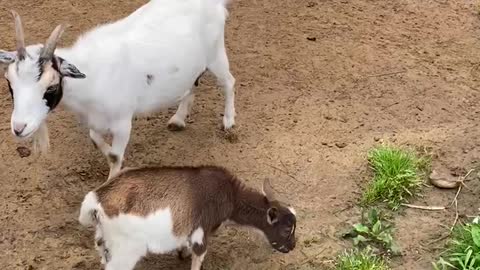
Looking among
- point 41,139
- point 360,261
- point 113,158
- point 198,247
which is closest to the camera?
point 198,247

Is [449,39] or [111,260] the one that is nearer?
[111,260]

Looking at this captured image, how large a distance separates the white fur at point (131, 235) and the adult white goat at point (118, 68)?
64 centimetres

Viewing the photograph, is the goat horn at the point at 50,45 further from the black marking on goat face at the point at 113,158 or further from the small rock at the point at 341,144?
the small rock at the point at 341,144

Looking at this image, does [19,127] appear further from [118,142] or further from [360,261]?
[360,261]

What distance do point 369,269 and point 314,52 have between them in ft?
8.35

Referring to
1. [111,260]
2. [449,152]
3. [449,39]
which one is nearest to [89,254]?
[111,260]

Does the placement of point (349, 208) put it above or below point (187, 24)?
below

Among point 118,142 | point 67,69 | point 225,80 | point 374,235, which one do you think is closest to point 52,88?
point 67,69

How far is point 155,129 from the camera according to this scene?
6137mm

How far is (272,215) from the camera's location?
4.83 meters

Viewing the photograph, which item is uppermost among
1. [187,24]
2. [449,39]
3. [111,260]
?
[187,24]

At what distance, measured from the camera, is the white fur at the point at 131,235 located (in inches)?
174

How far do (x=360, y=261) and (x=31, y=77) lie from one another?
2.16m

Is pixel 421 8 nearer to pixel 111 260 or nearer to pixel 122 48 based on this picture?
pixel 122 48
